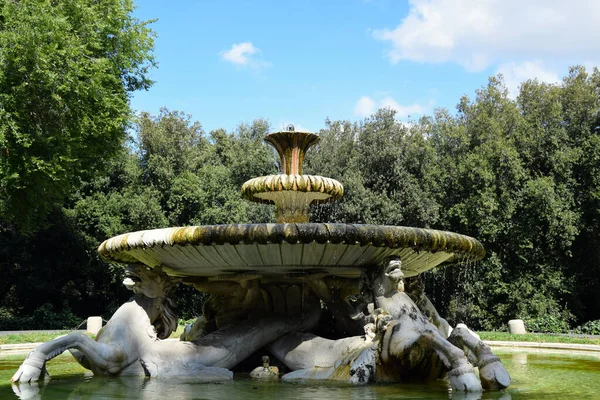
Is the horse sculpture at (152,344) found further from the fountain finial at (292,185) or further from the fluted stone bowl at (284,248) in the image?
the fountain finial at (292,185)

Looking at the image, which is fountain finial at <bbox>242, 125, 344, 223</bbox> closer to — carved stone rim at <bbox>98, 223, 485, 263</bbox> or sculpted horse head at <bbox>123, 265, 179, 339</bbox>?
sculpted horse head at <bbox>123, 265, 179, 339</bbox>

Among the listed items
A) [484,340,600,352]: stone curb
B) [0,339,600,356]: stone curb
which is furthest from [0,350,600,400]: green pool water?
[484,340,600,352]: stone curb

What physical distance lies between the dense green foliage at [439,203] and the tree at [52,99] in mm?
6108

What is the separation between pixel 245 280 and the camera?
281 inches

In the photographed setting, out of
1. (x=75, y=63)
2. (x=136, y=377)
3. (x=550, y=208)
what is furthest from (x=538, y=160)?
(x=136, y=377)

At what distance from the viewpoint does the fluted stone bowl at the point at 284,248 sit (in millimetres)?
5715

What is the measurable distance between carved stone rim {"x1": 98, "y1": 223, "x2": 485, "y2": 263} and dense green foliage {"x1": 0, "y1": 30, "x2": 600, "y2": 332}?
58.7ft

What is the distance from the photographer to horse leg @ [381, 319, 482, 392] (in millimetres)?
5027

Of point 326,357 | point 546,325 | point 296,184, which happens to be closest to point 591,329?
point 546,325

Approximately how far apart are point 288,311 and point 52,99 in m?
11.6

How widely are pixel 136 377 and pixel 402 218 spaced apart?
20107 millimetres

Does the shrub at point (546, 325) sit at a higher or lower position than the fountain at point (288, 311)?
lower

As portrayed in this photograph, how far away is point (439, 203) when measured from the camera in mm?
26094

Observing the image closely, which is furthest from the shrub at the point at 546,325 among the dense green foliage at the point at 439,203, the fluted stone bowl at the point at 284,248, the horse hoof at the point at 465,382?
the horse hoof at the point at 465,382
